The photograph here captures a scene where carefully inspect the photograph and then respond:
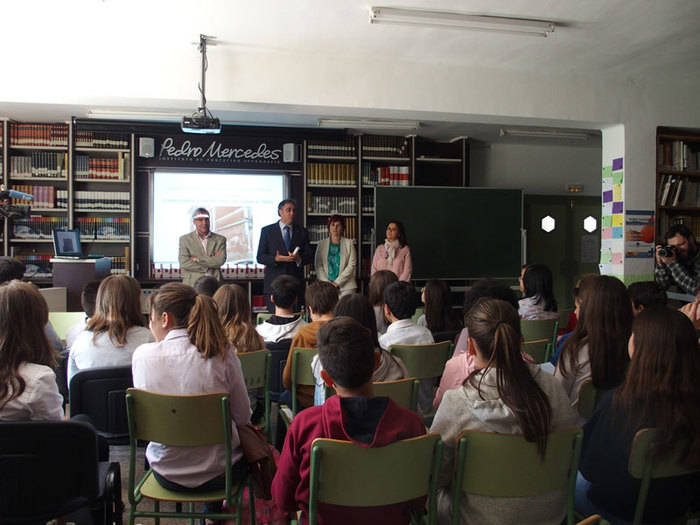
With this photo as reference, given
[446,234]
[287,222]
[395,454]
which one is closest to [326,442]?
[395,454]

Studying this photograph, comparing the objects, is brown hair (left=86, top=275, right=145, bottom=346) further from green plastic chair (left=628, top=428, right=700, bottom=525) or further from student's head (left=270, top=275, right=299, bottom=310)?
green plastic chair (left=628, top=428, right=700, bottom=525)

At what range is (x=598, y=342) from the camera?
7.62 feet

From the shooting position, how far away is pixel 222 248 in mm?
5961

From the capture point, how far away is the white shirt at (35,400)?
1.64 m

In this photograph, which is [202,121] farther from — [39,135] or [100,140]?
[39,135]

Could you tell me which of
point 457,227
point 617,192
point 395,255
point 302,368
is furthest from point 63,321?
point 617,192

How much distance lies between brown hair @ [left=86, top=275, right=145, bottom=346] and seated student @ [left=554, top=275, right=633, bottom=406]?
1912mm

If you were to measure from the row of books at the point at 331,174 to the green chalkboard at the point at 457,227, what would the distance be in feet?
1.80

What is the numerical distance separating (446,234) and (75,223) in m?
4.68

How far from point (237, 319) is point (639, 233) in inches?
182

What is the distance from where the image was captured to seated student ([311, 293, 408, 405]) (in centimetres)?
221

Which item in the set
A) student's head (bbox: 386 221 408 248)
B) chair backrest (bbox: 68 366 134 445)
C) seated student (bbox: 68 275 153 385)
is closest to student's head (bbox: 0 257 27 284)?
seated student (bbox: 68 275 153 385)

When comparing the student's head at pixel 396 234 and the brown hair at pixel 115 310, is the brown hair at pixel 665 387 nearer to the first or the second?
the brown hair at pixel 115 310

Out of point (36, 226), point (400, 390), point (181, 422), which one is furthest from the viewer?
point (36, 226)
